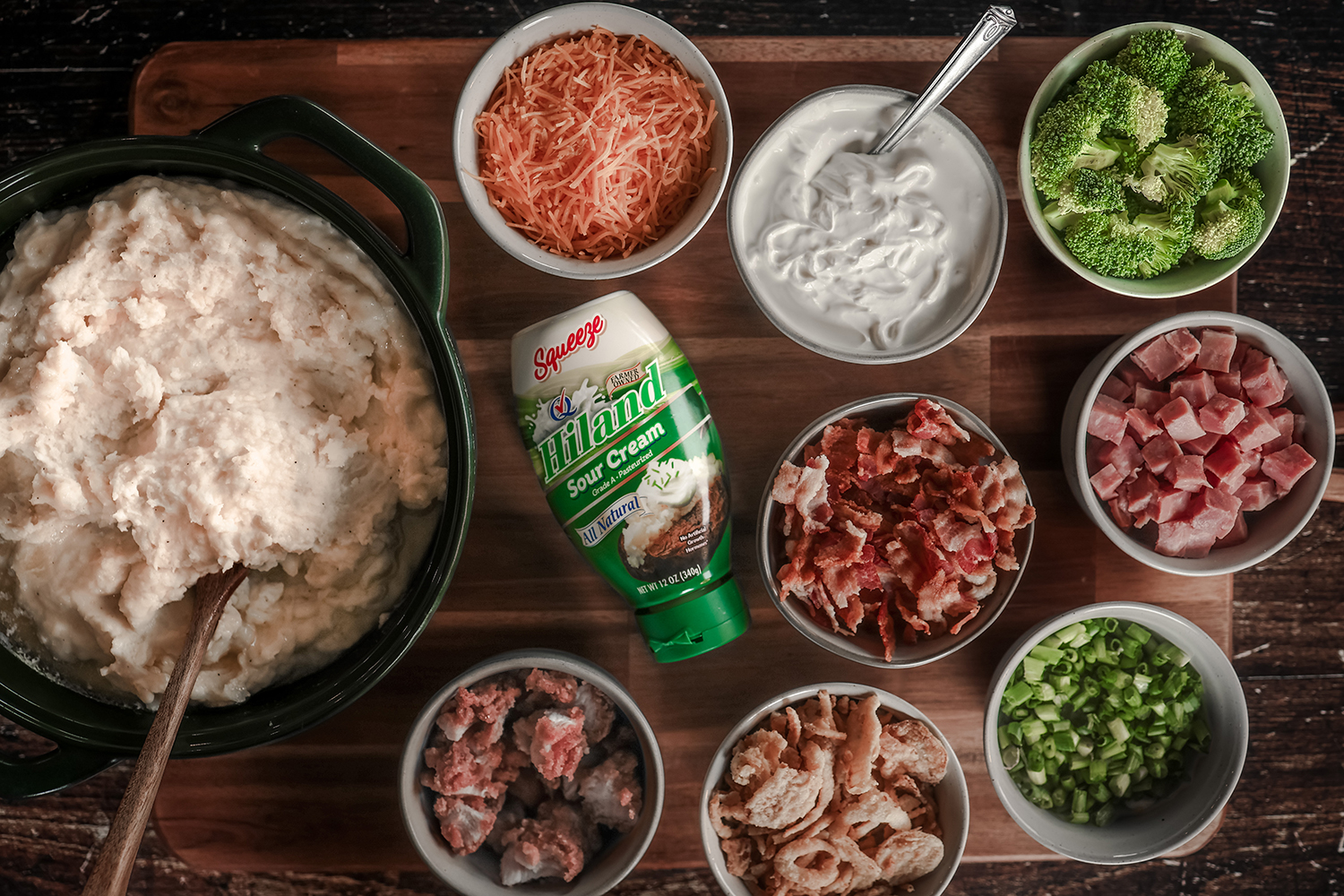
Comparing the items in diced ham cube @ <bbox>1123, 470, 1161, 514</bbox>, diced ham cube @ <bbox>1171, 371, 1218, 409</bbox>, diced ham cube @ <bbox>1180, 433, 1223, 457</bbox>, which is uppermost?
diced ham cube @ <bbox>1171, 371, 1218, 409</bbox>

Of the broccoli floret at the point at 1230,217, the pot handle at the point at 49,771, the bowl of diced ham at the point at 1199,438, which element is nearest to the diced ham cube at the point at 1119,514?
the bowl of diced ham at the point at 1199,438

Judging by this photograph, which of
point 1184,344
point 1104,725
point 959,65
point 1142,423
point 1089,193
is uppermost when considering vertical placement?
point 959,65

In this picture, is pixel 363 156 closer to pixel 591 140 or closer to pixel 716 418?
pixel 591 140

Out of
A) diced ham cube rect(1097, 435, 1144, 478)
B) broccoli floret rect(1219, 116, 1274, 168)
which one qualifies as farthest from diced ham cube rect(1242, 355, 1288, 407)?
broccoli floret rect(1219, 116, 1274, 168)

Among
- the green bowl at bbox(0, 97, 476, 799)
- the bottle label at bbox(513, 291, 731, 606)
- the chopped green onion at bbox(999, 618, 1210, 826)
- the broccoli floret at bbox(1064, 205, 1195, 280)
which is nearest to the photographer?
the green bowl at bbox(0, 97, 476, 799)

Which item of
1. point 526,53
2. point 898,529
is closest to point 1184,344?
point 898,529

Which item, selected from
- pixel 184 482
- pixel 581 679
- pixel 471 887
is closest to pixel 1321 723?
pixel 581 679

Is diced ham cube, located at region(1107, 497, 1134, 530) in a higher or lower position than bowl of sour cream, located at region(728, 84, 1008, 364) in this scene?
lower

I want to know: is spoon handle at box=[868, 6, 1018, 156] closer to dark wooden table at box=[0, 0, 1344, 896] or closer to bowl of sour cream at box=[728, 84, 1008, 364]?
bowl of sour cream at box=[728, 84, 1008, 364]
